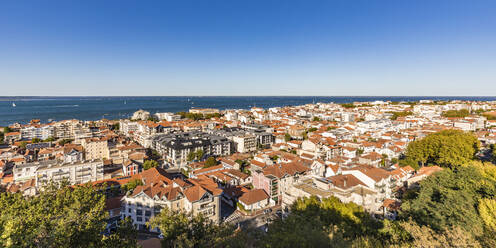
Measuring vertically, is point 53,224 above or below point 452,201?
above

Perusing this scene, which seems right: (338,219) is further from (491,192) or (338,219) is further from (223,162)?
→ (223,162)

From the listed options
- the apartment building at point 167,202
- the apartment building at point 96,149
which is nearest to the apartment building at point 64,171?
the apartment building at point 96,149

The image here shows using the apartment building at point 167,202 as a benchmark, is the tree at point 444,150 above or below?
above

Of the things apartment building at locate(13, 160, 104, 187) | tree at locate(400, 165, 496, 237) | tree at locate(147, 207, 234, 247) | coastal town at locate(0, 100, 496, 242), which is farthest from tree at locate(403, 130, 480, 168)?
apartment building at locate(13, 160, 104, 187)

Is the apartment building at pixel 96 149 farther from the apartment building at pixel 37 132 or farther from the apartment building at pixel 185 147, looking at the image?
the apartment building at pixel 37 132

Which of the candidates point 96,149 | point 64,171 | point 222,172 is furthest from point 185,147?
point 64,171

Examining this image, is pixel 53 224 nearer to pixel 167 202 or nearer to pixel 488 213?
pixel 167 202

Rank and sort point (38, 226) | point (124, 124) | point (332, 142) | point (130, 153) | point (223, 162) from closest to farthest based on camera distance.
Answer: point (38, 226) → point (223, 162) → point (130, 153) → point (332, 142) → point (124, 124)

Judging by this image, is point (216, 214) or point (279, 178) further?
point (279, 178)

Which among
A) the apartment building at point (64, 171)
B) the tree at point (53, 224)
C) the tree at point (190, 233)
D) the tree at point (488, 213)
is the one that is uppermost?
the tree at point (53, 224)

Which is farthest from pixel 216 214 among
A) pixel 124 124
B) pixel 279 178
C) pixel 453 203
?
pixel 124 124

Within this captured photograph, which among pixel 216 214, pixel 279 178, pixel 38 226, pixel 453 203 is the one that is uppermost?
pixel 38 226
